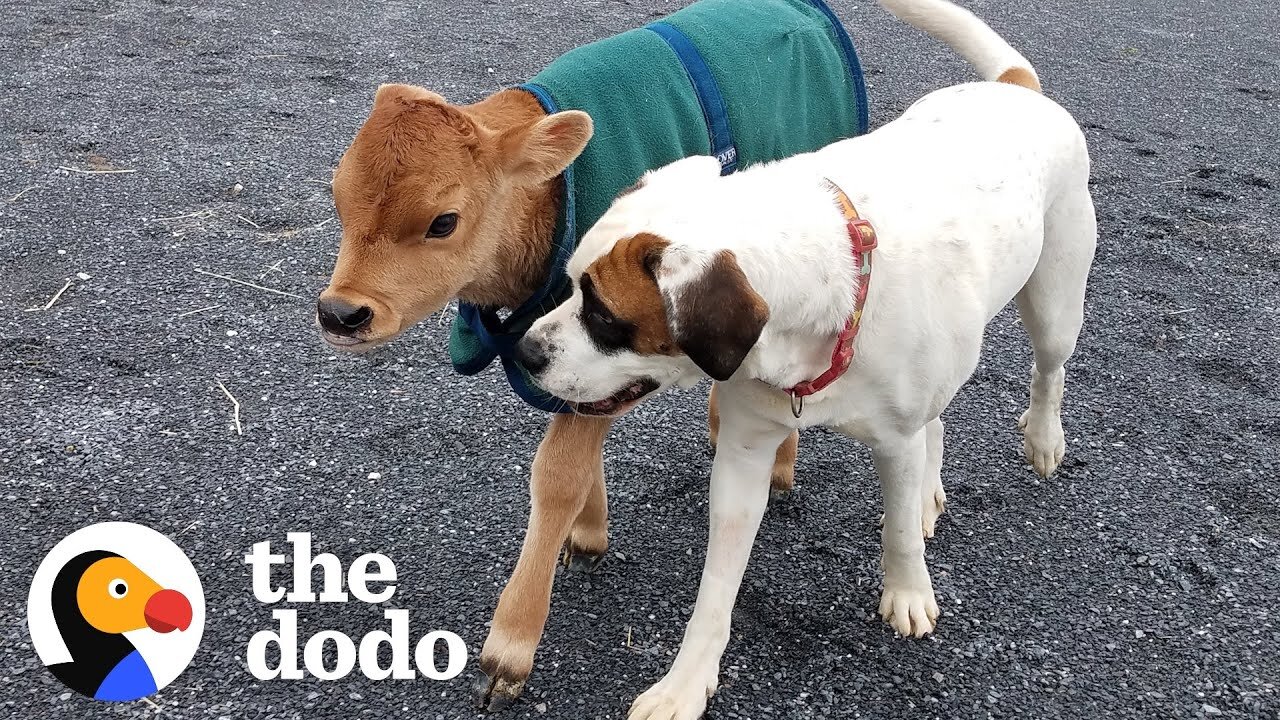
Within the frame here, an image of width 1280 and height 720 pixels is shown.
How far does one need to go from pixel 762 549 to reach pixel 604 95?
5.07 feet

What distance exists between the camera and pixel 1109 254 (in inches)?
217

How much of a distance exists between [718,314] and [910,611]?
1.41m

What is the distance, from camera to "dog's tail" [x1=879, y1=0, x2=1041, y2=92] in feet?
12.0

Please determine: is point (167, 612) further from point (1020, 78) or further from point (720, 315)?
point (1020, 78)

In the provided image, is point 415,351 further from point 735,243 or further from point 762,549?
point 735,243

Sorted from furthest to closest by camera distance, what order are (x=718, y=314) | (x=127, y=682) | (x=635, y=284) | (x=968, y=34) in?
(x=968, y=34) → (x=127, y=682) → (x=635, y=284) → (x=718, y=314)

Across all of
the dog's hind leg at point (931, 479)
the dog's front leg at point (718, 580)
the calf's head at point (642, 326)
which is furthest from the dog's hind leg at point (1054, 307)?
the calf's head at point (642, 326)

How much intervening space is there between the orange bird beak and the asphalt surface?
0.09 meters

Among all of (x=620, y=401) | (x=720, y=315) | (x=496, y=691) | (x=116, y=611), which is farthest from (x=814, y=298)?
(x=116, y=611)

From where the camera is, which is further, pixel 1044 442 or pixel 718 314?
pixel 1044 442

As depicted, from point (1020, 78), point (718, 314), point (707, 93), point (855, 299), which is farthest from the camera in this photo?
point (1020, 78)

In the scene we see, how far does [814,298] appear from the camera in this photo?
7.66ft

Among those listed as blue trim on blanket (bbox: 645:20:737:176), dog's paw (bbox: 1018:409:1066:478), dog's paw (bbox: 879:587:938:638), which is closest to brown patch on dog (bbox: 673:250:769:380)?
blue trim on blanket (bbox: 645:20:737:176)

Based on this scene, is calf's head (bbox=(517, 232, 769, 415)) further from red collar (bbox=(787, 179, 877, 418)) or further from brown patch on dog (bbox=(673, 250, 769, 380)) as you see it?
red collar (bbox=(787, 179, 877, 418))
